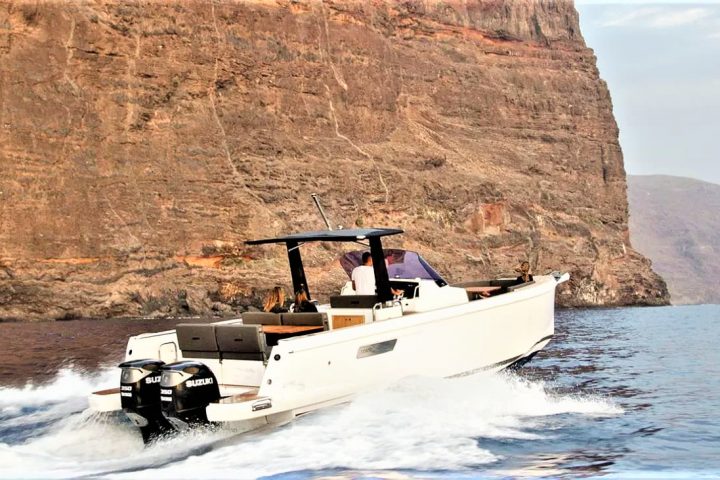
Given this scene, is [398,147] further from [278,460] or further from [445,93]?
[278,460]

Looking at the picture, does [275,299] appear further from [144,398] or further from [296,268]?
[144,398]

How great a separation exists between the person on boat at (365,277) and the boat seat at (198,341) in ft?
8.10

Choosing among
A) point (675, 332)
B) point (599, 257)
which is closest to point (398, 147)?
point (599, 257)

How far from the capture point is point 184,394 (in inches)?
361

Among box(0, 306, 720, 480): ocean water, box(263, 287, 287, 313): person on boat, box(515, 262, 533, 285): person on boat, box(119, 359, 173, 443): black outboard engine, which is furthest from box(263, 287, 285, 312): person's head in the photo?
box(515, 262, 533, 285): person on boat

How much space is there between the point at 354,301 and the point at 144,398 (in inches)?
119

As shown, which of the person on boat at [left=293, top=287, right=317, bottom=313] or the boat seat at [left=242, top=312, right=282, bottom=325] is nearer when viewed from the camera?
the boat seat at [left=242, top=312, right=282, bottom=325]

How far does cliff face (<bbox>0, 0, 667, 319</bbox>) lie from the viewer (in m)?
47.4

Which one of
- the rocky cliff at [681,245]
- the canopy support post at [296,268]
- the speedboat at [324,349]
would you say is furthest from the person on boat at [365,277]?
the rocky cliff at [681,245]

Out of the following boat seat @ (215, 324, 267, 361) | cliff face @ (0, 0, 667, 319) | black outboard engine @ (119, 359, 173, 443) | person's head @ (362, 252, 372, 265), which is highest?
cliff face @ (0, 0, 667, 319)

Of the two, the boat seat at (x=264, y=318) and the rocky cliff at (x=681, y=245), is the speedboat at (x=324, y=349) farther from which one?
the rocky cliff at (x=681, y=245)

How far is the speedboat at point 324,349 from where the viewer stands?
935 cm

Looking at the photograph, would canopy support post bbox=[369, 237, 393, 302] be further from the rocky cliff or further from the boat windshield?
the rocky cliff

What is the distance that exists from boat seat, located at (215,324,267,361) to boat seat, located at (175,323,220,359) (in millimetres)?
92
